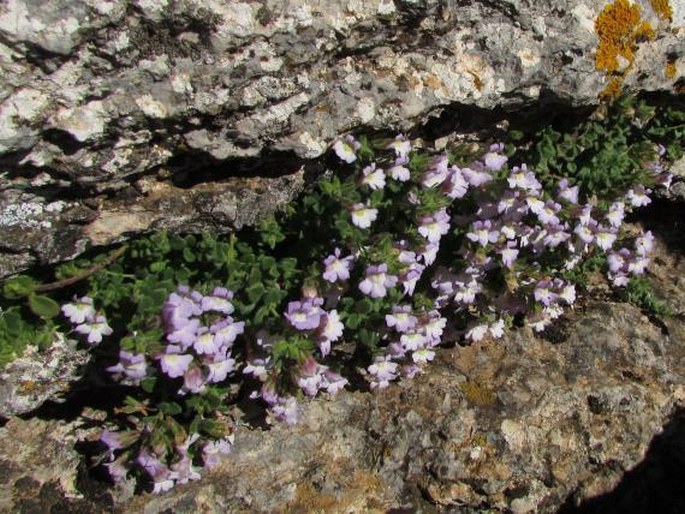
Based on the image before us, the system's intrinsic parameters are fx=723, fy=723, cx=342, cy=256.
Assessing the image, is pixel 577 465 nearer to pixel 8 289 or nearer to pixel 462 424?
pixel 462 424

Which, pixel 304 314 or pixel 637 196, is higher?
pixel 637 196

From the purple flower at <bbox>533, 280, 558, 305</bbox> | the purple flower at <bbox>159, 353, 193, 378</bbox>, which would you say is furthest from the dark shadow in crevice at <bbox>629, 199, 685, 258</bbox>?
the purple flower at <bbox>159, 353, 193, 378</bbox>

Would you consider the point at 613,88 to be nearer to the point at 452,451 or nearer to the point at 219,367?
the point at 452,451

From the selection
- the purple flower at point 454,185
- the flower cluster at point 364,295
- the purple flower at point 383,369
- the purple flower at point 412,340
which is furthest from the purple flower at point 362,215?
the purple flower at point 383,369

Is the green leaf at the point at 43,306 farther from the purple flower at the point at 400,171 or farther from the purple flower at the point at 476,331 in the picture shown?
the purple flower at the point at 476,331

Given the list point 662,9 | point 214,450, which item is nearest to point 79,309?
point 214,450

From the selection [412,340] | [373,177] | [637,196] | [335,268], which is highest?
→ [637,196]
